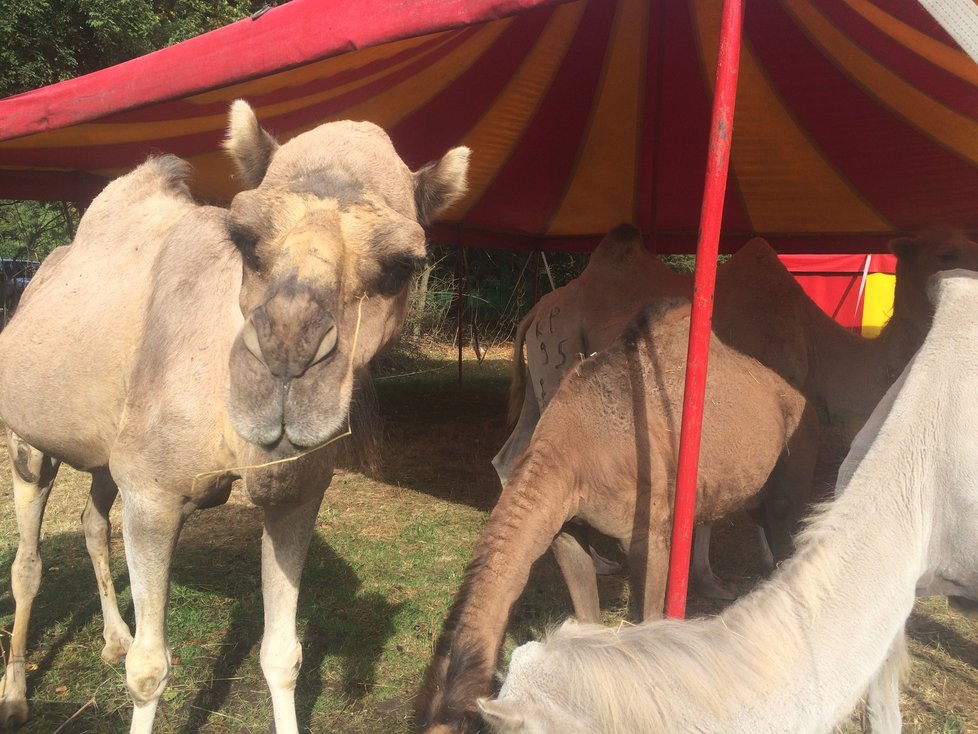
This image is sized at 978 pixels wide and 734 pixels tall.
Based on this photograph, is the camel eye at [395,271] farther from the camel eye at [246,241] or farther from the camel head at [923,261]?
the camel head at [923,261]

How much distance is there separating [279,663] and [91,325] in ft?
4.62

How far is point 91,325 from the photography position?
268 centimetres

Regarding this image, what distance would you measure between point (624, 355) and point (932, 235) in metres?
3.00

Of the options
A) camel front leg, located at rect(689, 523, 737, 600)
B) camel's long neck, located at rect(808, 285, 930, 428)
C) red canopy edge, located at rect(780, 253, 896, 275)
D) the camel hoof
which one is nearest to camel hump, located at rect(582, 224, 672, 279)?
camel's long neck, located at rect(808, 285, 930, 428)

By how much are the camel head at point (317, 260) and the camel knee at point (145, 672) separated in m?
1.10

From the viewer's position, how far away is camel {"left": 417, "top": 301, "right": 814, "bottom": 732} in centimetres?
212

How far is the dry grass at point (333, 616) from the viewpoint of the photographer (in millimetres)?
3176

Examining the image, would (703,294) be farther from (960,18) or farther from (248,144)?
(248,144)

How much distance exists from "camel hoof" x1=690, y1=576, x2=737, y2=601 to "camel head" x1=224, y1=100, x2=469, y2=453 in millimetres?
3263

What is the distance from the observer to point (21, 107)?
123 inches

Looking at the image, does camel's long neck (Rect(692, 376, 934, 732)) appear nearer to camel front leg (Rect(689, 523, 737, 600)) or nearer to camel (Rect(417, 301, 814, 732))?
camel (Rect(417, 301, 814, 732))

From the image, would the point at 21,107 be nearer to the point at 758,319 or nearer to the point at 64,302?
the point at 64,302

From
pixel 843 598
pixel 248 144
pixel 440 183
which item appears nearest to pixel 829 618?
pixel 843 598

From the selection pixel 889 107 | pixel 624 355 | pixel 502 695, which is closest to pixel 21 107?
pixel 624 355
